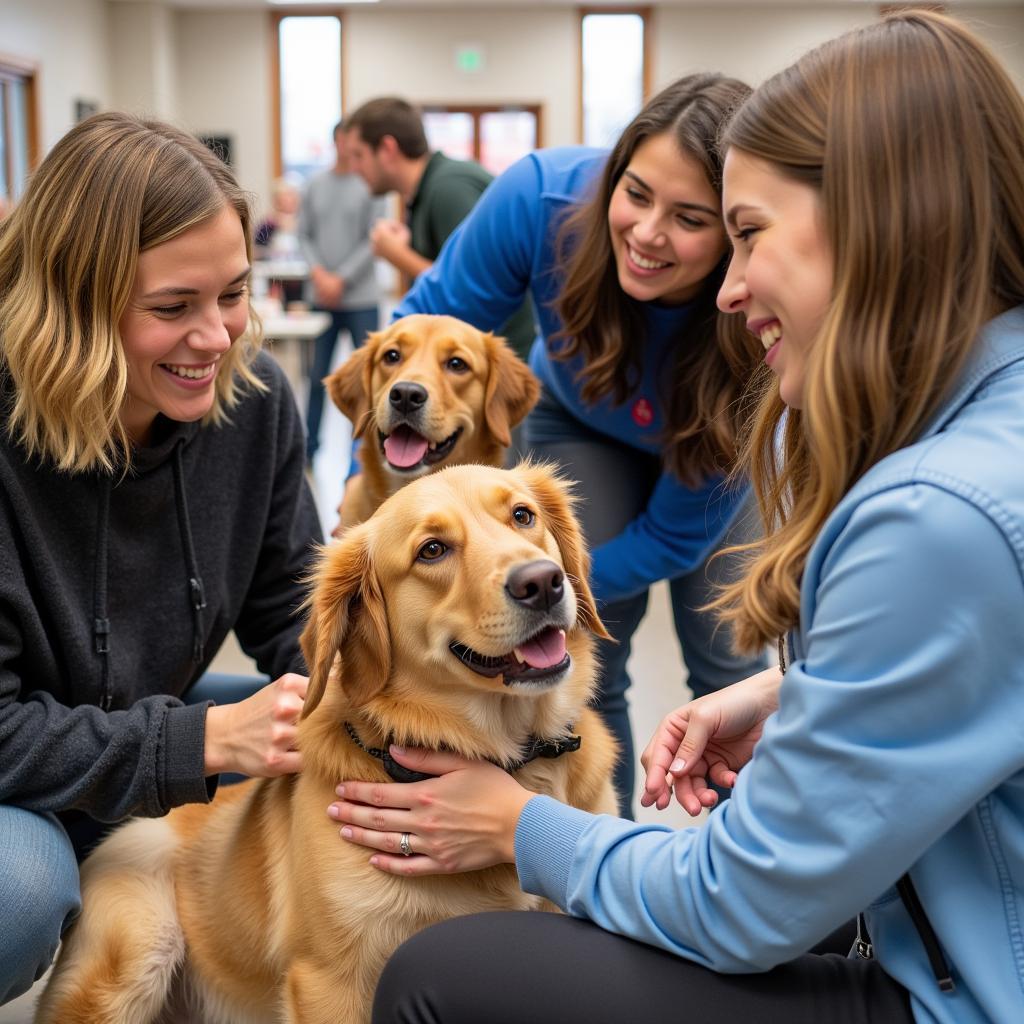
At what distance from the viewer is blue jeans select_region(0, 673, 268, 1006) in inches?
61.2

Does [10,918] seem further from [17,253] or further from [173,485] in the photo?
[17,253]

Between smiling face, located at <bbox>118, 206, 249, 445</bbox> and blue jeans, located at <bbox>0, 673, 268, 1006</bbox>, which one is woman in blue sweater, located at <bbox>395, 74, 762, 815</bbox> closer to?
smiling face, located at <bbox>118, 206, 249, 445</bbox>

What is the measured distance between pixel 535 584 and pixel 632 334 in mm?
968

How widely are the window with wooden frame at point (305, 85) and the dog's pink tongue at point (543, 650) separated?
1518 cm

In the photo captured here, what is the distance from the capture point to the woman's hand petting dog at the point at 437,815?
1476 mm

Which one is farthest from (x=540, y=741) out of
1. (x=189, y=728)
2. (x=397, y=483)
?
(x=397, y=483)

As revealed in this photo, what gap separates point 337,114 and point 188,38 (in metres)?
2.26

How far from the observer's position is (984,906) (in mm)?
1021

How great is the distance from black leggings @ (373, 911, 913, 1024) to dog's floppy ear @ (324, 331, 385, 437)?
186cm

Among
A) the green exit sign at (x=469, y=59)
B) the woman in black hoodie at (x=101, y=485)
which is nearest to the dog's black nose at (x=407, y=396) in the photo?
the woman in black hoodie at (x=101, y=485)

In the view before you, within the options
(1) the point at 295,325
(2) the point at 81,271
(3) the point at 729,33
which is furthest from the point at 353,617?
(3) the point at 729,33

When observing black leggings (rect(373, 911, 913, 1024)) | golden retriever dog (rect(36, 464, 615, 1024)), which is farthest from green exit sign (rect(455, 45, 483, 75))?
black leggings (rect(373, 911, 913, 1024))

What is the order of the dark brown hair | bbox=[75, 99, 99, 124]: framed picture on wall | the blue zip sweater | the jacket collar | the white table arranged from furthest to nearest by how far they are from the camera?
bbox=[75, 99, 99, 124]: framed picture on wall, the white table, the dark brown hair, the blue zip sweater, the jacket collar

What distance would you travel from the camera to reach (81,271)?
5.43ft
